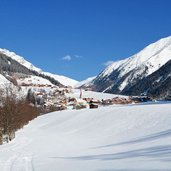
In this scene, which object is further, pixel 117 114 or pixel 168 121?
pixel 117 114

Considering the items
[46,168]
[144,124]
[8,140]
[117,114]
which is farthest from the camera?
[117,114]

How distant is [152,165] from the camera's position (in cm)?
1819

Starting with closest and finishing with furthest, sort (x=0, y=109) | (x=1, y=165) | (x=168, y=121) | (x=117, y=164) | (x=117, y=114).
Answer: (x=117, y=164), (x=1, y=165), (x=168, y=121), (x=0, y=109), (x=117, y=114)

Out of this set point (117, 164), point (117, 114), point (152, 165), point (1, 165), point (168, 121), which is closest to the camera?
point (152, 165)

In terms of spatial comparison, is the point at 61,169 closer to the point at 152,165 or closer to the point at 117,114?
the point at 152,165

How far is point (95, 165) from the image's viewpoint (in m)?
21.0

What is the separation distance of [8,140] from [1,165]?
32.3 metres

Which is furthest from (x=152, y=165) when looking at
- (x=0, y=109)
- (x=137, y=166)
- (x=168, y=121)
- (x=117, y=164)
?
(x=0, y=109)

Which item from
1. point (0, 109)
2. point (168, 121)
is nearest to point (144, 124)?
point (168, 121)

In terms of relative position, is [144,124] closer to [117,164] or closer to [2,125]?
[2,125]

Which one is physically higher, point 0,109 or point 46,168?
point 0,109

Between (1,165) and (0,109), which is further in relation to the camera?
(0,109)

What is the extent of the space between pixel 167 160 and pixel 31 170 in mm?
6295

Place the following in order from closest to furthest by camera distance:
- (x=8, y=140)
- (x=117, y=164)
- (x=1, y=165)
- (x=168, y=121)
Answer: (x=117, y=164) → (x=1, y=165) → (x=168, y=121) → (x=8, y=140)
